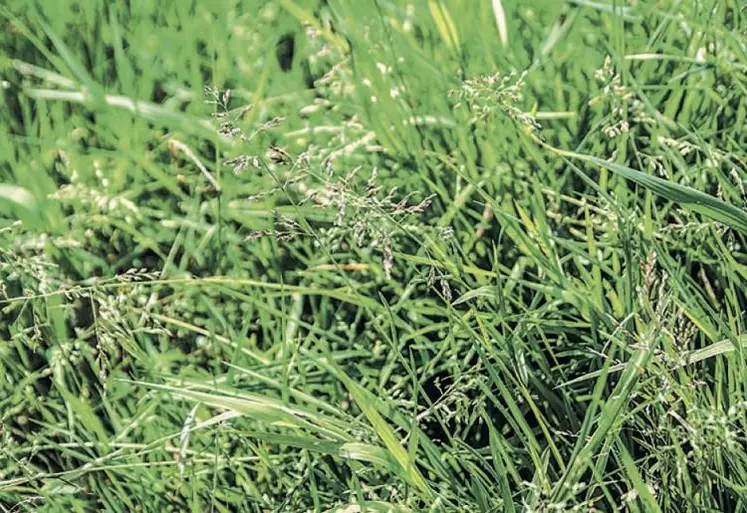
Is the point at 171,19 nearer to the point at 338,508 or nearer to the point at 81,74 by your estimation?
the point at 81,74

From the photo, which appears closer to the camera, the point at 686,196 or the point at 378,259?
the point at 686,196

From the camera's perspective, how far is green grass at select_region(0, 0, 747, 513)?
1216 millimetres

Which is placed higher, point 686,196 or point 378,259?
point 686,196

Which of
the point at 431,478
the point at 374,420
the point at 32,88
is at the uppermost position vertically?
the point at 32,88

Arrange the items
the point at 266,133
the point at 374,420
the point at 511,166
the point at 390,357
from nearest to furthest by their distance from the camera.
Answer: the point at 374,420 < the point at 390,357 < the point at 511,166 < the point at 266,133

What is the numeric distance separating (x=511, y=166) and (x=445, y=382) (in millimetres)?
338

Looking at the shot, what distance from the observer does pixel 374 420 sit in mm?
1194

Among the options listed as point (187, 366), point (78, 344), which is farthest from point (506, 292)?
point (78, 344)

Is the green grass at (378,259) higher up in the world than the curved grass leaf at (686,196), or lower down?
lower down

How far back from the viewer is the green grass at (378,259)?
1.22 m

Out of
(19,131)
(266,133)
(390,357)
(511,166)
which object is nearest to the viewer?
(390,357)

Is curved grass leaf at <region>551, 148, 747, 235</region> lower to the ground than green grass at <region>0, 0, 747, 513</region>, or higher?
higher

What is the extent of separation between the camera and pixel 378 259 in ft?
5.27

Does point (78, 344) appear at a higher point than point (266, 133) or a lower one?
lower
